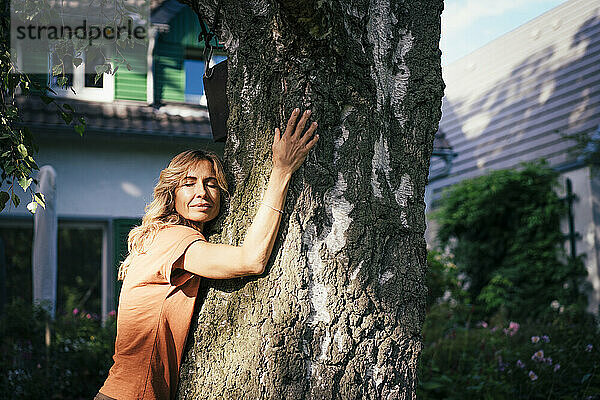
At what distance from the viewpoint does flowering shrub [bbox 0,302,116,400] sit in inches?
216

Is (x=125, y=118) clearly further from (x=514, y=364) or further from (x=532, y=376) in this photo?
(x=532, y=376)

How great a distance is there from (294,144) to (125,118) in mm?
6792

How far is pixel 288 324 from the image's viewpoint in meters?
2.14

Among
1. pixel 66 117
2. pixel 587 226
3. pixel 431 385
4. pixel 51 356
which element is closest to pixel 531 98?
pixel 587 226

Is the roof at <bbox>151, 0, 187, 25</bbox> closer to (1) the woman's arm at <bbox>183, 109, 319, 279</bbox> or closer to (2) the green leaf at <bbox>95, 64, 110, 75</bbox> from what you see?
(2) the green leaf at <bbox>95, 64, 110, 75</bbox>

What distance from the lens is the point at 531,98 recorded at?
1255cm

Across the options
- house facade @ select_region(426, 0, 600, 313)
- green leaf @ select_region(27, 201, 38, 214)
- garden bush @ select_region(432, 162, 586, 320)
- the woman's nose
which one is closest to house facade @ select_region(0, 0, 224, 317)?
house facade @ select_region(426, 0, 600, 313)

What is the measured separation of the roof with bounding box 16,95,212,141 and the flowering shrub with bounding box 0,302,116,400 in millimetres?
2354

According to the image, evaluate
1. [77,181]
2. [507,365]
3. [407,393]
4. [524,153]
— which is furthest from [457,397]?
[524,153]

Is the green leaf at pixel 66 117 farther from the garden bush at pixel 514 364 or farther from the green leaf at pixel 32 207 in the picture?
the garden bush at pixel 514 364

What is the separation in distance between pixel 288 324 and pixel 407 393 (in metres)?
0.49

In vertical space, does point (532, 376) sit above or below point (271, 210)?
below

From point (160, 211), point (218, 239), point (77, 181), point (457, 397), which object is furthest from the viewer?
point (77, 181)

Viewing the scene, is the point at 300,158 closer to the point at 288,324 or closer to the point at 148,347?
the point at 288,324
